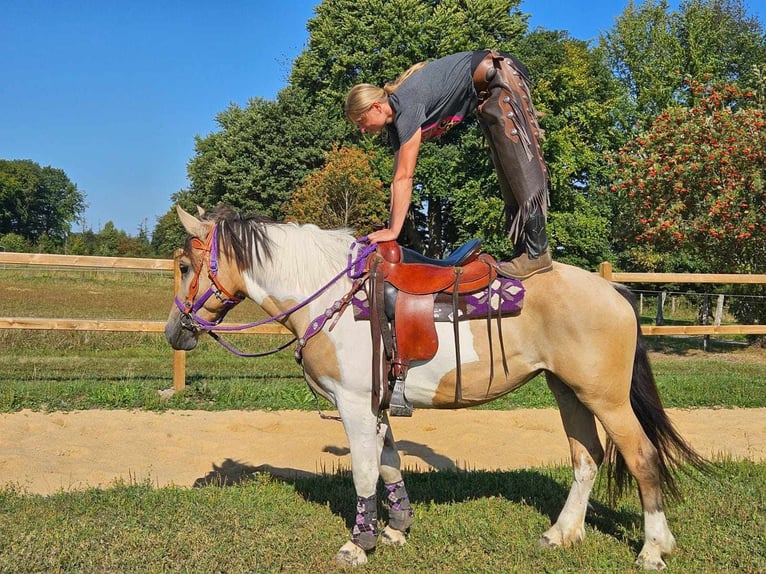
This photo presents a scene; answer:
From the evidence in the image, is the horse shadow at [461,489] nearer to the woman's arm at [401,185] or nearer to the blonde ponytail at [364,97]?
the woman's arm at [401,185]

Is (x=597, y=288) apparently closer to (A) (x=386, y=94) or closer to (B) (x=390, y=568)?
(A) (x=386, y=94)

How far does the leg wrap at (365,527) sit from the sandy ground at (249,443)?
1.94 metres

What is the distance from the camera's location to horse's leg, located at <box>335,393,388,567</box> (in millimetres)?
3854

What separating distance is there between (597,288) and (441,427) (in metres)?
4.46

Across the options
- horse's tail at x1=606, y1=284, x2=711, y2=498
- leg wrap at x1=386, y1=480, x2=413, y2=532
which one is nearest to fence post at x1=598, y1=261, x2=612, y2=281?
horse's tail at x1=606, y1=284, x2=711, y2=498

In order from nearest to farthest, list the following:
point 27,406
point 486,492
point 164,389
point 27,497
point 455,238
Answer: point 27,497, point 486,492, point 27,406, point 164,389, point 455,238

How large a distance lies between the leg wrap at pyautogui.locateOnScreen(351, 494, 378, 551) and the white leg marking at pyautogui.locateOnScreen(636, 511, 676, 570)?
157cm

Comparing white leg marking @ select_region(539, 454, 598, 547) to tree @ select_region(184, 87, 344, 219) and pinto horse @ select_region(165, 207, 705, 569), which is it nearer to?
pinto horse @ select_region(165, 207, 705, 569)

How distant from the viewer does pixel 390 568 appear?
379 cm

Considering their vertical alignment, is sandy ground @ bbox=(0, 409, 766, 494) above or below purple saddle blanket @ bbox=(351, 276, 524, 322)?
below

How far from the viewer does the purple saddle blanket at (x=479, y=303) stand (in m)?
3.81

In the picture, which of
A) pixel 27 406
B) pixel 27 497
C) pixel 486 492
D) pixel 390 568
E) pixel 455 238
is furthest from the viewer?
pixel 455 238

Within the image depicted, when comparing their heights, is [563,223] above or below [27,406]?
above

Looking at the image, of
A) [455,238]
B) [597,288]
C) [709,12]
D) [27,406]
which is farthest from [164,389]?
[709,12]
